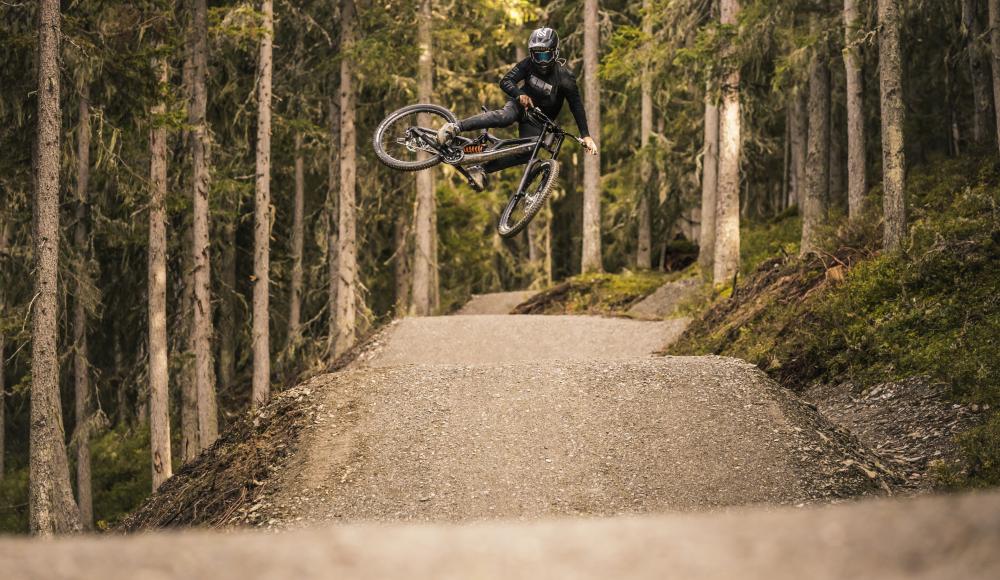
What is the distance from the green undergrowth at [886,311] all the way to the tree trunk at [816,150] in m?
1.58

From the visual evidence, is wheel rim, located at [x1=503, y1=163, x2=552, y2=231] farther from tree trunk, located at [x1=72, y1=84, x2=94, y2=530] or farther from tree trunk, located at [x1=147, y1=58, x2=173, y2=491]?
tree trunk, located at [x1=72, y1=84, x2=94, y2=530]

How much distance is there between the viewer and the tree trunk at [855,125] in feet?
59.1

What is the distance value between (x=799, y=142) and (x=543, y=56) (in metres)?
18.5

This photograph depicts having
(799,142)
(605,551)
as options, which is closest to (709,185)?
(799,142)

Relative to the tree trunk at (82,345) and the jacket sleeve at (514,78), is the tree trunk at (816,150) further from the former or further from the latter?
the tree trunk at (82,345)

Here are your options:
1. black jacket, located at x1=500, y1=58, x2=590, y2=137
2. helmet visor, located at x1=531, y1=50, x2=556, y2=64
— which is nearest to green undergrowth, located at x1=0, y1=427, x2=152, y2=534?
black jacket, located at x1=500, y1=58, x2=590, y2=137

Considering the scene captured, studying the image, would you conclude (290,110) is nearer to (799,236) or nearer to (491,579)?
(799,236)

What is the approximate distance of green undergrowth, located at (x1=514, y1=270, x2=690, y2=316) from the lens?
24000 mm

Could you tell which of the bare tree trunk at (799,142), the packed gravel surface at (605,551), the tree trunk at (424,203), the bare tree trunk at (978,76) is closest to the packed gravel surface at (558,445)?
the packed gravel surface at (605,551)

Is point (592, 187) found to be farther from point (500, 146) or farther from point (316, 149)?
point (500, 146)

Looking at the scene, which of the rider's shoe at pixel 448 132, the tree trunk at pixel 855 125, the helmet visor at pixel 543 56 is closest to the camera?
the helmet visor at pixel 543 56

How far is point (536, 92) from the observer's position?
1173 cm

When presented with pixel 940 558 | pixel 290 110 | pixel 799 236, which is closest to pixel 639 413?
pixel 940 558

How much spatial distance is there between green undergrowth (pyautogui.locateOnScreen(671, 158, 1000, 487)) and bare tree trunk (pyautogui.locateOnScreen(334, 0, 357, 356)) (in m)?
7.85
